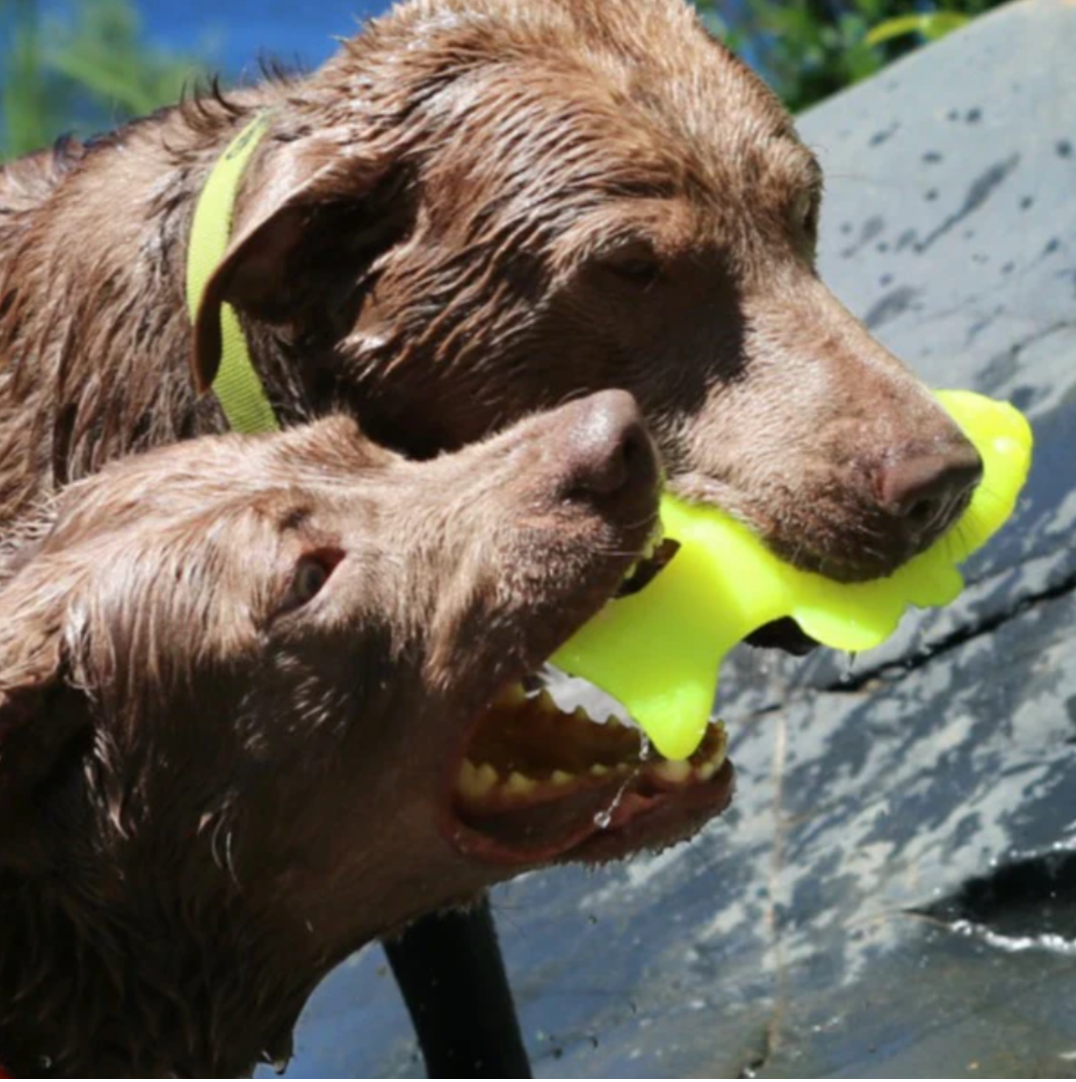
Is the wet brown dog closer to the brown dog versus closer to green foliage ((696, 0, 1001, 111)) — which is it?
the brown dog

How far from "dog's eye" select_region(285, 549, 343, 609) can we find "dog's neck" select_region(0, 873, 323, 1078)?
22.6 inches

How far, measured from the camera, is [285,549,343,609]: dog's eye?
424 centimetres

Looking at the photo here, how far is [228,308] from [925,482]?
5.21ft

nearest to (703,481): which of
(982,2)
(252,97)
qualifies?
(252,97)

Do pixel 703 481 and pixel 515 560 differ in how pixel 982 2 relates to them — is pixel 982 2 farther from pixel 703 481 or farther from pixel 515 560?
pixel 515 560

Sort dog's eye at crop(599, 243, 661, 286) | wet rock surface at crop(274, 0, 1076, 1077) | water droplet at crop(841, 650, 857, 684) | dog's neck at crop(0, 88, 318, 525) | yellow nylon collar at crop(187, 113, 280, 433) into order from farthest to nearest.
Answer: water droplet at crop(841, 650, 857, 684)
wet rock surface at crop(274, 0, 1076, 1077)
dog's neck at crop(0, 88, 318, 525)
yellow nylon collar at crop(187, 113, 280, 433)
dog's eye at crop(599, 243, 661, 286)

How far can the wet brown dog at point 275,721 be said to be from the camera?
4.20 meters

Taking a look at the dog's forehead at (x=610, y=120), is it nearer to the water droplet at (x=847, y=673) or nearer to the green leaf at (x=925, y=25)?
the water droplet at (x=847, y=673)

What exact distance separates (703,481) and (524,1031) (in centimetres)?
207

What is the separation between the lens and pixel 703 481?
4.91 m

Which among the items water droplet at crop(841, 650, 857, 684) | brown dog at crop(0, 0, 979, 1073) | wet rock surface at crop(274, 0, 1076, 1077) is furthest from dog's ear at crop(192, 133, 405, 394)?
water droplet at crop(841, 650, 857, 684)

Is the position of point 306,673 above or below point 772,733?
above

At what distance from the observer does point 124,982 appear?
4.43 m

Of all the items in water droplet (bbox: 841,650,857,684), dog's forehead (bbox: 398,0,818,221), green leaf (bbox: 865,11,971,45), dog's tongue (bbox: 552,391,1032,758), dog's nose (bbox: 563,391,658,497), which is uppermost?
dog's forehead (bbox: 398,0,818,221)
